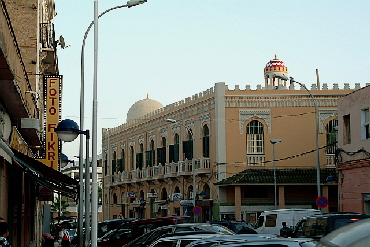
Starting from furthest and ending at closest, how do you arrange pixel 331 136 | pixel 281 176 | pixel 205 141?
pixel 205 141
pixel 331 136
pixel 281 176

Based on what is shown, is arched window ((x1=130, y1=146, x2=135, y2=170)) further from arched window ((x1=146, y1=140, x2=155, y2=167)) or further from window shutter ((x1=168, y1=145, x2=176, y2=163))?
window shutter ((x1=168, y1=145, x2=176, y2=163))

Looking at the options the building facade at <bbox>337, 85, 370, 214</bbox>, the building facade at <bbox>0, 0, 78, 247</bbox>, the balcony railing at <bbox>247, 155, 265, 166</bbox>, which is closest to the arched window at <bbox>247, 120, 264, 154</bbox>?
the balcony railing at <bbox>247, 155, 265, 166</bbox>

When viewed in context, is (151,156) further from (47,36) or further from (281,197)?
(47,36)

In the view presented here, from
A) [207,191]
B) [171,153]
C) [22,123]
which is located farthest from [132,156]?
[22,123]

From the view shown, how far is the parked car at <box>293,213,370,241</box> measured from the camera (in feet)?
61.6

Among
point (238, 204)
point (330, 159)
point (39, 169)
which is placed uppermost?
point (330, 159)

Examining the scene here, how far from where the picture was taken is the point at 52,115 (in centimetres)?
3038

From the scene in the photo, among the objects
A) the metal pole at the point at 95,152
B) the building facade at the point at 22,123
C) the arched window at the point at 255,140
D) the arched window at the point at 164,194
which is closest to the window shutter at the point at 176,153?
the arched window at the point at 164,194

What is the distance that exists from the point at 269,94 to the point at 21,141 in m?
29.5

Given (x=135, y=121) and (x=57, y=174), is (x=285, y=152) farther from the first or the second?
(x=57, y=174)

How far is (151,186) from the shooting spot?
62.7 m

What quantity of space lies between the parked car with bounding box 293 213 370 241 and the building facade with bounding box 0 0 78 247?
7.22 m

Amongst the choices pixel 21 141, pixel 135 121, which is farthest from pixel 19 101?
pixel 135 121

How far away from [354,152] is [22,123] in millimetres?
15351
